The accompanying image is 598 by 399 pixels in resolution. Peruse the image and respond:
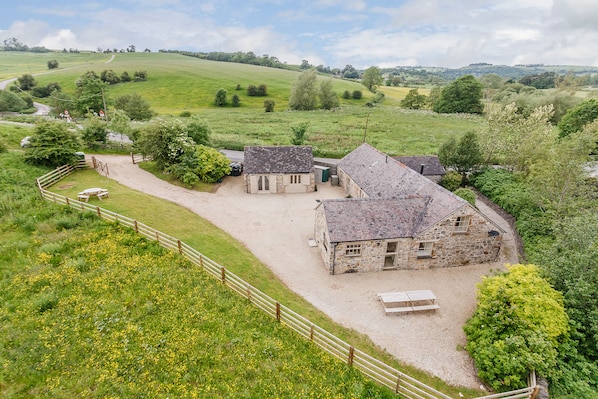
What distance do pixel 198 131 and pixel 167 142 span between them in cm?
485

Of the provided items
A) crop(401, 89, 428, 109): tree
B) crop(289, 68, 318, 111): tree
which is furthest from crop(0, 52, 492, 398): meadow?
crop(401, 89, 428, 109): tree

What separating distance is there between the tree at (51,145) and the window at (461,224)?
3701 centimetres

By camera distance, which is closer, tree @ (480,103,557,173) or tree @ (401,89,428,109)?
tree @ (480,103,557,173)

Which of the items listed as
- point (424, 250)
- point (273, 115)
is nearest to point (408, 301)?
point (424, 250)

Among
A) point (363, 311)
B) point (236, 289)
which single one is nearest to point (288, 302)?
point (236, 289)

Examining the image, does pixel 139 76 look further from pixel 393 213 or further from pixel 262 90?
pixel 393 213

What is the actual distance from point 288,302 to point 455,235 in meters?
12.4

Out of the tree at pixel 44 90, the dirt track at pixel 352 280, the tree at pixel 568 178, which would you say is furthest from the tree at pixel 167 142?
the tree at pixel 44 90

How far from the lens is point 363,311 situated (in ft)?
59.7

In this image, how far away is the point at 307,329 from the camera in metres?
14.9

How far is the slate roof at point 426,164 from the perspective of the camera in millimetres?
35906

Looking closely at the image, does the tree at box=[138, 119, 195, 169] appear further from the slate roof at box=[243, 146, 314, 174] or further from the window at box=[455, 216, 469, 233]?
the window at box=[455, 216, 469, 233]

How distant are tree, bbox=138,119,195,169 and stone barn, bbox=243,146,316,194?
715 centimetres

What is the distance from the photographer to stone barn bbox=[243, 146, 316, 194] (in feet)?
113
